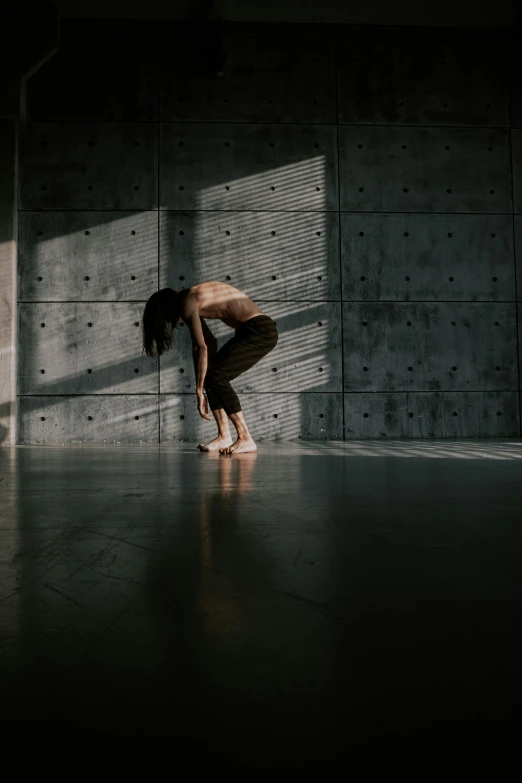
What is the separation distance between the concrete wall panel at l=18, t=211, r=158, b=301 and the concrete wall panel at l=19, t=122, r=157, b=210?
167 mm

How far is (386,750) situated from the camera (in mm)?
696

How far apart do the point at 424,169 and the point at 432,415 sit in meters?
3.07

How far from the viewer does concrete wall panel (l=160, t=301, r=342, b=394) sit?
8562mm

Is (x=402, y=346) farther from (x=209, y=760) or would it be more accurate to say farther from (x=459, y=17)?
(x=209, y=760)

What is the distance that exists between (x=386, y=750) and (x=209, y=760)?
0.56ft

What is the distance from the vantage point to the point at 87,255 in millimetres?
8648

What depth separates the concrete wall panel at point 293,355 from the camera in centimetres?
856

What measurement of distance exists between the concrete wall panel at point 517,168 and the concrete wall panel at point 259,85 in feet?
7.57

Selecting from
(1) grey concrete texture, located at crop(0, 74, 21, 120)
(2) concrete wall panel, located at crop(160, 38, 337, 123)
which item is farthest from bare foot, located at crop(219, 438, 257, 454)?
(1) grey concrete texture, located at crop(0, 74, 21, 120)

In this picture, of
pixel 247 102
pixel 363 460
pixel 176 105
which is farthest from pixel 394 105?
pixel 363 460

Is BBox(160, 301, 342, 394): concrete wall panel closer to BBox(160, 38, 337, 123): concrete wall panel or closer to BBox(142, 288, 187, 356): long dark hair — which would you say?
BBox(160, 38, 337, 123): concrete wall panel

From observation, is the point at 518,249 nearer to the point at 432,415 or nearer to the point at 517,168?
the point at 517,168

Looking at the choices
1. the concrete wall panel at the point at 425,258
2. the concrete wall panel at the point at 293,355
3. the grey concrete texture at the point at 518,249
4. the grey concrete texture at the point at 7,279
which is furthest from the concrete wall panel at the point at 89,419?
the grey concrete texture at the point at 518,249

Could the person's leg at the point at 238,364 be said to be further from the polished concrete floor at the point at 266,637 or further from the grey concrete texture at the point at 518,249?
the grey concrete texture at the point at 518,249
